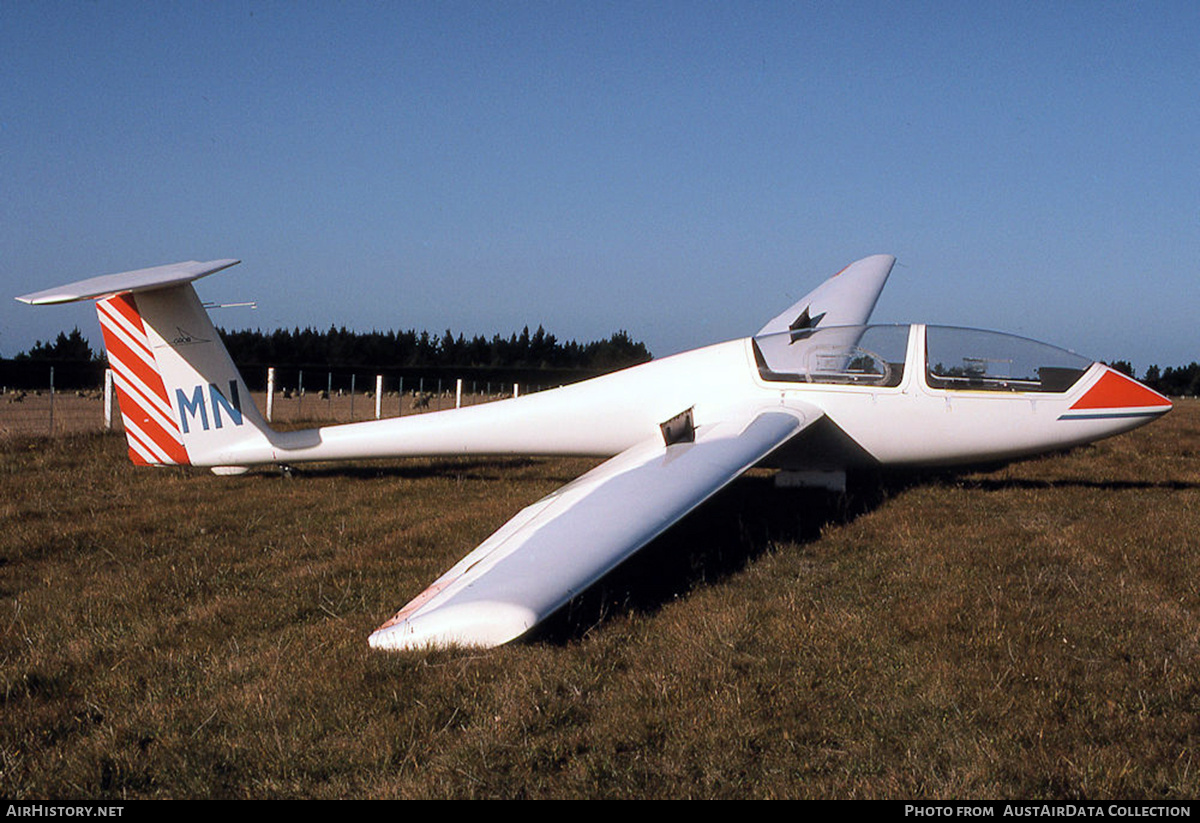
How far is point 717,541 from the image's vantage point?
23.2ft

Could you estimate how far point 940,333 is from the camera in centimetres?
860

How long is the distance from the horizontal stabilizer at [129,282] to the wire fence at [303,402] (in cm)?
757

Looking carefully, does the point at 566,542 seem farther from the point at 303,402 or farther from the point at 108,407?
the point at 303,402

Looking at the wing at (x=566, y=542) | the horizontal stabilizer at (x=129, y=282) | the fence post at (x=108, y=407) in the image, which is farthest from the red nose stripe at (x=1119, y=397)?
the fence post at (x=108, y=407)

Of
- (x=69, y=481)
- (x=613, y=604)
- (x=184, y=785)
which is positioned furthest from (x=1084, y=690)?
(x=69, y=481)

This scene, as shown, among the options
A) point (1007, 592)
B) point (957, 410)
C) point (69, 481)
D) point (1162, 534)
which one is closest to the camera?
point (1007, 592)

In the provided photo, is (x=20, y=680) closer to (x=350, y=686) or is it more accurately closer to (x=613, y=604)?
(x=350, y=686)

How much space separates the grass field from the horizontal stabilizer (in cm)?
212

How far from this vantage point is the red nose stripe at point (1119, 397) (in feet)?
26.8

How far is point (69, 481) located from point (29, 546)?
3.76 metres

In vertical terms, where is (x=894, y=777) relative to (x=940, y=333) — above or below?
below

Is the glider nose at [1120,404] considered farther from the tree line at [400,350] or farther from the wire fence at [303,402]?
the tree line at [400,350]

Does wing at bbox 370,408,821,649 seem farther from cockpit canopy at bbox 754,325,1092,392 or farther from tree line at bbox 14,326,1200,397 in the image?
tree line at bbox 14,326,1200,397

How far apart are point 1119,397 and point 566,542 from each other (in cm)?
639
